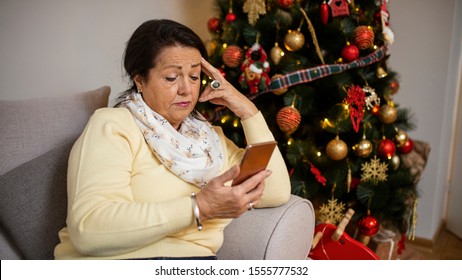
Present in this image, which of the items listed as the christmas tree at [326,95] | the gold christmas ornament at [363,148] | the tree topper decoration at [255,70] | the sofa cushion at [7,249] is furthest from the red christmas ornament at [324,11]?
the sofa cushion at [7,249]

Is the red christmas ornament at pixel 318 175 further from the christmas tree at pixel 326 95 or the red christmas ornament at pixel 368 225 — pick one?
the red christmas ornament at pixel 368 225

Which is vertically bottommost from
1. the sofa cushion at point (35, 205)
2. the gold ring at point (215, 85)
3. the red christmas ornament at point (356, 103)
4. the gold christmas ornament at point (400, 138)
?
the gold christmas ornament at point (400, 138)

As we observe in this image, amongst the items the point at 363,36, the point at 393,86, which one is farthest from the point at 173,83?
the point at 393,86

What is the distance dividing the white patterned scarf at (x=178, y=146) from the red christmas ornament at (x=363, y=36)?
68 centimetres

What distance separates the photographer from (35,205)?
0.96 m

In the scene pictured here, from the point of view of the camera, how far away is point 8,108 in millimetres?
1057

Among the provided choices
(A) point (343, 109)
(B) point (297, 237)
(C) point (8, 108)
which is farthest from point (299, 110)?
(C) point (8, 108)

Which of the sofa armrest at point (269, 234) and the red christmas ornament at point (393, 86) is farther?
the red christmas ornament at point (393, 86)

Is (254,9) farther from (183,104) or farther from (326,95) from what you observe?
(183,104)

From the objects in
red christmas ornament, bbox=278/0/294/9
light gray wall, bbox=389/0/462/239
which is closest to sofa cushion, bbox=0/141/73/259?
red christmas ornament, bbox=278/0/294/9

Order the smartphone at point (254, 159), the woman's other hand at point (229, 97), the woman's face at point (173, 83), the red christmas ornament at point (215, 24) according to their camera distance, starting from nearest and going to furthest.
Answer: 1. the smartphone at point (254, 159)
2. the woman's face at point (173, 83)
3. the woman's other hand at point (229, 97)
4. the red christmas ornament at point (215, 24)

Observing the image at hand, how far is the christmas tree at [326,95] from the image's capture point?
54.7 inches

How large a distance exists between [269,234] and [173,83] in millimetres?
428

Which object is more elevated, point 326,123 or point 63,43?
point 63,43
